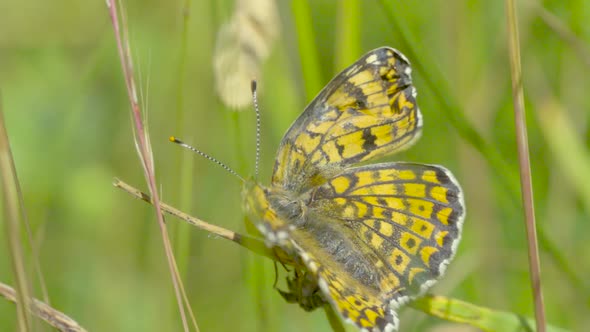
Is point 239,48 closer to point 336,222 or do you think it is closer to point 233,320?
point 336,222

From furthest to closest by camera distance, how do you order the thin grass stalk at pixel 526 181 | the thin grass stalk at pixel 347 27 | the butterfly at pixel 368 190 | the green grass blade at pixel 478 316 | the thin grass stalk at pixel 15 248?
the butterfly at pixel 368 190 < the thin grass stalk at pixel 347 27 < the green grass blade at pixel 478 316 < the thin grass stalk at pixel 526 181 < the thin grass stalk at pixel 15 248

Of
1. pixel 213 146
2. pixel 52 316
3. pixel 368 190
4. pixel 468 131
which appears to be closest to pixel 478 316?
pixel 468 131

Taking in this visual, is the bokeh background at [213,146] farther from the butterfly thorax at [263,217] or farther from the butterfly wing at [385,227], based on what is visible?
the butterfly thorax at [263,217]

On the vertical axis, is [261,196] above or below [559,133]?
above

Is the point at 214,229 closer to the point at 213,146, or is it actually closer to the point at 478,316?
the point at 478,316

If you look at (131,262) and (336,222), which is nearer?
(336,222)

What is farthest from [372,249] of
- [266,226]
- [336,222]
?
[266,226]

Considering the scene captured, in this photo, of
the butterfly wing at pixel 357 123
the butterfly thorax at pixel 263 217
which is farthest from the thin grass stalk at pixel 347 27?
the butterfly thorax at pixel 263 217
